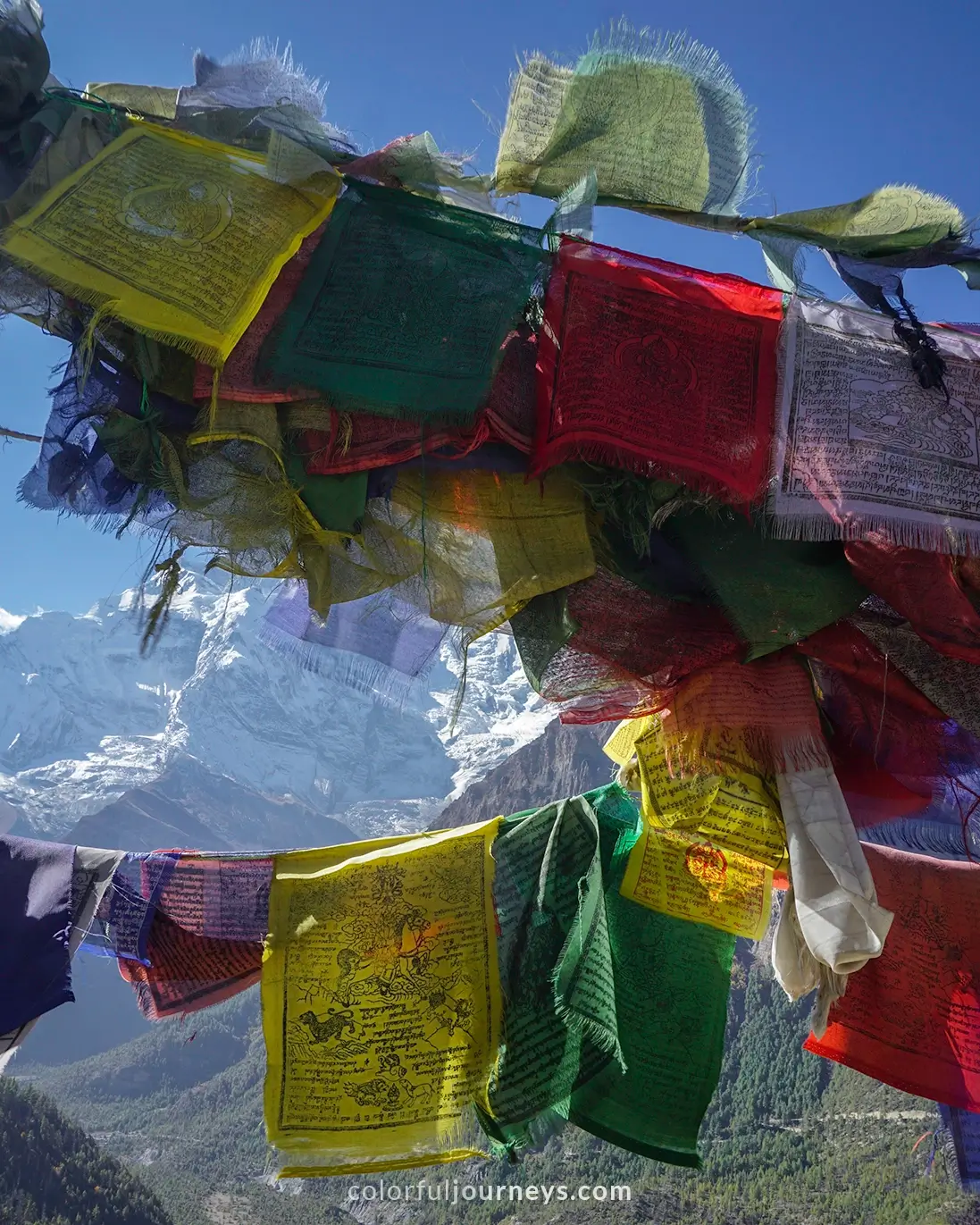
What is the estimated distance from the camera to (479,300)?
1.88m

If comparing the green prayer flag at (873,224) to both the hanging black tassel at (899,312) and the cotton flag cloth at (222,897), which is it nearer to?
the hanging black tassel at (899,312)

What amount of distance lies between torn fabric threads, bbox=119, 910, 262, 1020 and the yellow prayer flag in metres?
0.99

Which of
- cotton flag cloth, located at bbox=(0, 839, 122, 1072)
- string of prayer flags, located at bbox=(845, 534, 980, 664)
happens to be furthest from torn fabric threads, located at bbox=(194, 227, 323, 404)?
cotton flag cloth, located at bbox=(0, 839, 122, 1072)

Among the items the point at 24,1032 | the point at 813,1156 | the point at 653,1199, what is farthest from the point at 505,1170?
the point at 24,1032

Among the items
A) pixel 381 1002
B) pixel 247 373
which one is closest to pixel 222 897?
pixel 381 1002

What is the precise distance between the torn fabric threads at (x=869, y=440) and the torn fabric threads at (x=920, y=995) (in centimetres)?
105

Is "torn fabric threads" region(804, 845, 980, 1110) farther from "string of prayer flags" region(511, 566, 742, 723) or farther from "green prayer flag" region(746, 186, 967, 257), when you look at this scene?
"green prayer flag" region(746, 186, 967, 257)

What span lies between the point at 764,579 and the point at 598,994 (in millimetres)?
938

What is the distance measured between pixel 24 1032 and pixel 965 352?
263 centimetres

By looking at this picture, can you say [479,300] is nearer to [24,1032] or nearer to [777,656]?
[777,656]

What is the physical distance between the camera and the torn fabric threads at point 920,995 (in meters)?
2.45

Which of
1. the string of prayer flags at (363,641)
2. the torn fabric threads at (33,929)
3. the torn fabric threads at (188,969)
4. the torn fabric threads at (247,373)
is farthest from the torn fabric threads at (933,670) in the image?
the torn fabric threads at (33,929)

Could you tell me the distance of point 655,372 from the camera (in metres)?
1.99

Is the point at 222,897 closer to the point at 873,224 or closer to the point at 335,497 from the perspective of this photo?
the point at 335,497
